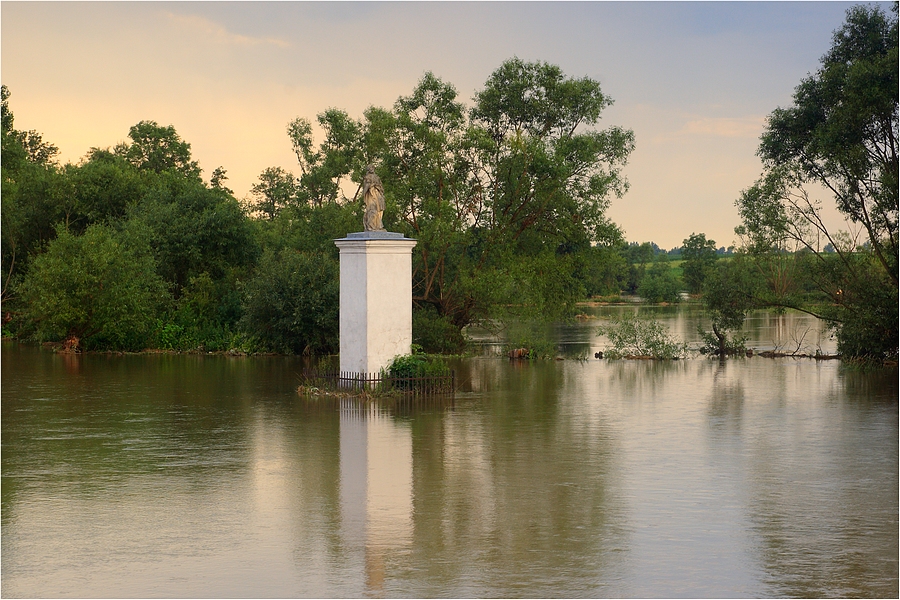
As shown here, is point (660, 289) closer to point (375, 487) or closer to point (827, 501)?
point (827, 501)

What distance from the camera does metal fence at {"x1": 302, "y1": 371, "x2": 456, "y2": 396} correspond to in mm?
22266

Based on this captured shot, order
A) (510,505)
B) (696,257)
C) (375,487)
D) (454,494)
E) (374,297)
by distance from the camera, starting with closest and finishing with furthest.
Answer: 1. (510,505)
2. (454,494)
3. (375,487)
4. (374,297)
5. (696,257)

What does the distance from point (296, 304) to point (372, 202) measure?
40.0ft

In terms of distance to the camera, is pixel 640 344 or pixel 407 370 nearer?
pixel 407 370

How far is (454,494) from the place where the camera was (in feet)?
41.4

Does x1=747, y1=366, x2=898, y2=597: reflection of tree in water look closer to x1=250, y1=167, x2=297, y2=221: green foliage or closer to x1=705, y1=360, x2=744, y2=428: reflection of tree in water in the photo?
x1=705, y1=360, x2=744, y2=428: reflection of tree in water

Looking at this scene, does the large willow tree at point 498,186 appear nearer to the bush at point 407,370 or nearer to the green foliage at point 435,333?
the green foliage at point 435,333

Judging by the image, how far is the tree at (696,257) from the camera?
3829 inches

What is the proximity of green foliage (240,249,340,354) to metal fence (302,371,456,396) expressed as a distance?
33.7ft

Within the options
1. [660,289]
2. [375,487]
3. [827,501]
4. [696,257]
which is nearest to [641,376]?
[827,501]

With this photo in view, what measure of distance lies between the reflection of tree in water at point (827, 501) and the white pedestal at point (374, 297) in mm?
7629

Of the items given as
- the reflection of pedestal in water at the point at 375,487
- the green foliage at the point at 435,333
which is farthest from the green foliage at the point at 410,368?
the green foliage at the point at 435,333

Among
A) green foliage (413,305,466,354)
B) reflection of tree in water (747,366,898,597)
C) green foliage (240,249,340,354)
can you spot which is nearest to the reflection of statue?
reflection of tree in water (747,366,898,597)

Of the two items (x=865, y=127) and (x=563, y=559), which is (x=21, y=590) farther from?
(x=865, y=127)
